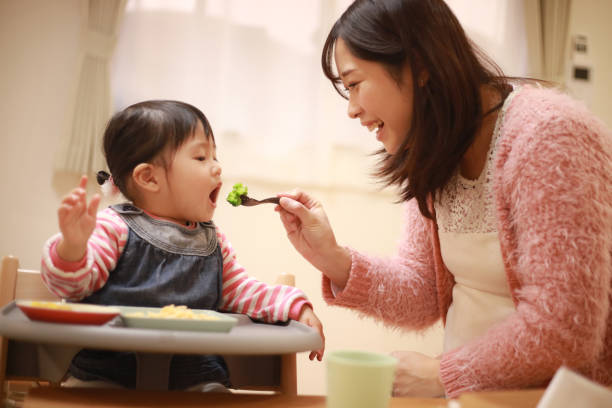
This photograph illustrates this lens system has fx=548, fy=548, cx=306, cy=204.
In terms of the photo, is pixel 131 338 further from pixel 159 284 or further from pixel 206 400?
pixel 159 284

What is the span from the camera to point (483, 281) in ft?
3.67

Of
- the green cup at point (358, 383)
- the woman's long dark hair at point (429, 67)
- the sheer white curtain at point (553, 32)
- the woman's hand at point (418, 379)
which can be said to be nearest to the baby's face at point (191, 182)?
the woman's long dark hair at point (429, 67)

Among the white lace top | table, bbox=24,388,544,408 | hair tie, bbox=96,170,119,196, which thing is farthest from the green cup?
hair tie, bbox=96,170,119,196

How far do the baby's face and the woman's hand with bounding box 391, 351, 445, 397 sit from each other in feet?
1.62

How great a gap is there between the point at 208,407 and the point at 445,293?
0.73 m

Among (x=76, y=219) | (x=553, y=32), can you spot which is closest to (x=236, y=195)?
(x=76, y=219)

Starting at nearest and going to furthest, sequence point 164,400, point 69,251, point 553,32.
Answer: point 164,400
point 69,251
point 553,32

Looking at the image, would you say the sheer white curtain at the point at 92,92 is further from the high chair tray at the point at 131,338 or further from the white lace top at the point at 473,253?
the high chair tray at the point at 131,338

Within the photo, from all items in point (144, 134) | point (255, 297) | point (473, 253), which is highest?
point (144, 134)

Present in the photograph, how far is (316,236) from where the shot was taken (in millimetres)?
1232

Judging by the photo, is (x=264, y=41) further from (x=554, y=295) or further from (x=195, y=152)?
(x=554, y=295)

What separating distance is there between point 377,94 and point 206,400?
0.70m

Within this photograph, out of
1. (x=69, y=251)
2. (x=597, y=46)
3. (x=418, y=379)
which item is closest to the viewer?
(x=69, y=251)

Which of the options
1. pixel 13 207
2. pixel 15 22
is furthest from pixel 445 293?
pixel 15 22
